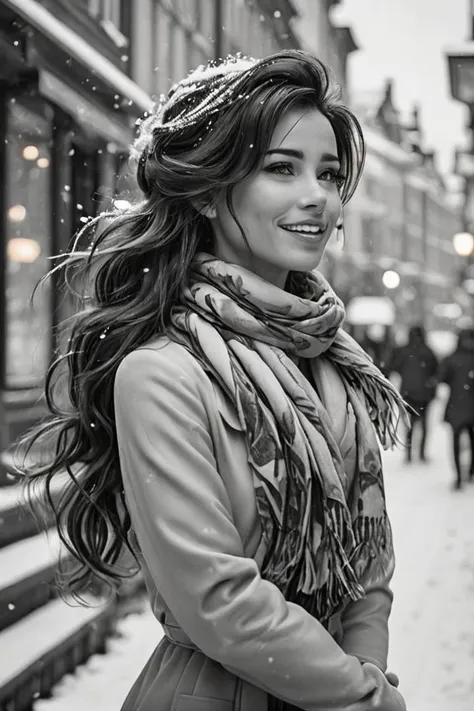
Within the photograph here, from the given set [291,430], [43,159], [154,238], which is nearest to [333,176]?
[154,238]

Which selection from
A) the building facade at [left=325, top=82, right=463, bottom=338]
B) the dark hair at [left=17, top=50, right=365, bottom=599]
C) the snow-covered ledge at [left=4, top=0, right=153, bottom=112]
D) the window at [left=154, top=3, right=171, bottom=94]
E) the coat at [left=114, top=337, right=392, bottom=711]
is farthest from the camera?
the window at [left=154, top=3, right=171, bottom=94]

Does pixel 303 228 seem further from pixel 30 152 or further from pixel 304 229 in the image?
pixel 30 152

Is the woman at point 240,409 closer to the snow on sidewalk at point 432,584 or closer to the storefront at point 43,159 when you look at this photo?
the snow on sidewalk at point 432,584

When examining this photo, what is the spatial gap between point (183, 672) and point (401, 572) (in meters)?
2.61

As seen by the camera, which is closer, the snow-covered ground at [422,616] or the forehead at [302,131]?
the forehead at [302,131]

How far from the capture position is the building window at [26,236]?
4.67 meters

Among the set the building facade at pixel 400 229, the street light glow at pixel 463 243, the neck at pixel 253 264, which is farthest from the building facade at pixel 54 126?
the neck at pixel 253 264

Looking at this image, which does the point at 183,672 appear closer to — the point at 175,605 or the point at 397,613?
the point at 175,605

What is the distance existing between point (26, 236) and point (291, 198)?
3906 millimetres

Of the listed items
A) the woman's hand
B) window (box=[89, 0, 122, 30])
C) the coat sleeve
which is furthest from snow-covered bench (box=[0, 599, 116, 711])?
window (box=[89, 0, 122, 30])

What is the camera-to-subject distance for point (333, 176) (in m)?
1.34

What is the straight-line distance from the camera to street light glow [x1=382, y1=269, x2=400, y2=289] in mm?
3251

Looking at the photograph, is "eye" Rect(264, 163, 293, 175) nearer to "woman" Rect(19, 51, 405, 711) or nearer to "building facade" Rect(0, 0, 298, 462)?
"woman" Rect(19, 51, 405, 711)

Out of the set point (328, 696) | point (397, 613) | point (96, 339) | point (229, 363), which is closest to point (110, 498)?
point (96, 339)
